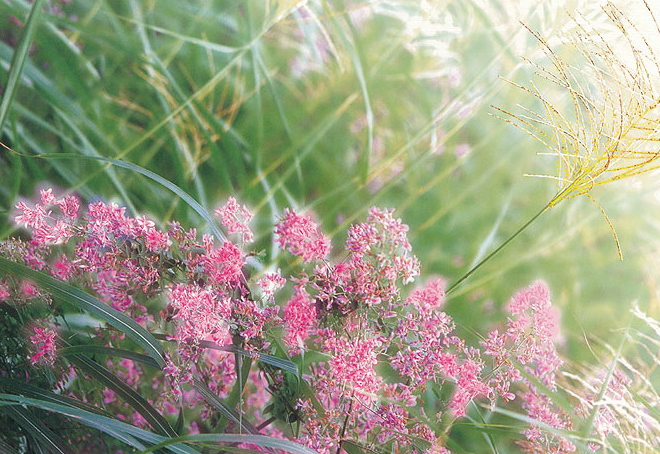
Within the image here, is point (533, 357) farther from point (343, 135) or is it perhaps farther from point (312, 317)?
point (343, 135)

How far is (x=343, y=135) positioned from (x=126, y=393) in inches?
21.1

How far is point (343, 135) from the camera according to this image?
0.86 meters

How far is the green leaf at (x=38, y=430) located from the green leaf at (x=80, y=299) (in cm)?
7

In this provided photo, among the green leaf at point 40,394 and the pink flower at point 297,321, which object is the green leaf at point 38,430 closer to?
the green leaf at point 40,394

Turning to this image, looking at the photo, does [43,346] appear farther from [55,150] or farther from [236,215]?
[55,150]

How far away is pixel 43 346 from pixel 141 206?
0.36m

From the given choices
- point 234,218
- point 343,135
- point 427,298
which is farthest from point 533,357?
point 343,135

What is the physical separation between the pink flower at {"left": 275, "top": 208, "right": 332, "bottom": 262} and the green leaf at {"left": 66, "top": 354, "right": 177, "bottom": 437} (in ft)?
0.35

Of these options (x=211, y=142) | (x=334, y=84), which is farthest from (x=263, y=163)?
(x=211, y=142)

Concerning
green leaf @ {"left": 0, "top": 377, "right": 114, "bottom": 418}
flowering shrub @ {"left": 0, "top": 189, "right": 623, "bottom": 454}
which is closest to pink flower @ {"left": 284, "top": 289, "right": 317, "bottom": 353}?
flowering shrub @ {"left": 0, "top": 189, "right": 623, "bottom": 454}

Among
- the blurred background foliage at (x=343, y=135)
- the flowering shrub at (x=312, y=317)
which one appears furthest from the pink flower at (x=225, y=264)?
the blurred background foliage at (x=343, y=135)

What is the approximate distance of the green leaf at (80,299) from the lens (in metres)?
0.34

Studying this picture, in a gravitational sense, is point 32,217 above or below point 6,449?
above

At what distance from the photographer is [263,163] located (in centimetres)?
81
